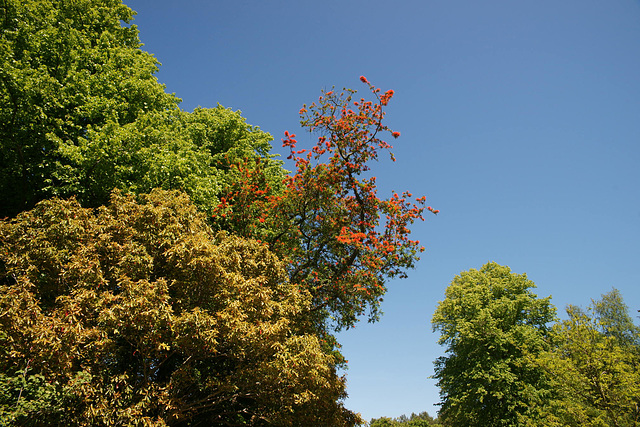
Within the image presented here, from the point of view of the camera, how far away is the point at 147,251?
34.0ft

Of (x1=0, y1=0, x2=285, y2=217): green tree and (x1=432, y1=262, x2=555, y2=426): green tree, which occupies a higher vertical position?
(x1=0, y1=0, x2=285, y2=217): green tree

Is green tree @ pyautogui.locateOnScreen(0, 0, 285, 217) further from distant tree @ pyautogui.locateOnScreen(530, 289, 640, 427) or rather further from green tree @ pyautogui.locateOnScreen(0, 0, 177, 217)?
distant tree @ pyautogui.locateOnScreen(530, 289, 640, 427)

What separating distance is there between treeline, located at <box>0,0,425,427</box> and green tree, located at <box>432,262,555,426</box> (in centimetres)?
1162

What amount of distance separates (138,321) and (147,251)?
229 centimetres

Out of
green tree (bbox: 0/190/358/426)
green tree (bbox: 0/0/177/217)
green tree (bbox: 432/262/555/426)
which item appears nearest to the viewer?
green tree (bbox: 0/190/358/426)

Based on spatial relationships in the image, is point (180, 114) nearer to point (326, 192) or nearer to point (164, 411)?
point (326, 192)

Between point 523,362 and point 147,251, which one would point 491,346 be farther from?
point 147,251

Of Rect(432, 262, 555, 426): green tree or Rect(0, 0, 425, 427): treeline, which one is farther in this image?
Rect(432, 262, 555, 426): green tree

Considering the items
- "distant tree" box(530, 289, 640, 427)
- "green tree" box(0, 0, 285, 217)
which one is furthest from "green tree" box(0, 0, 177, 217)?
"distant tree" box(530, 289, 640, 427)

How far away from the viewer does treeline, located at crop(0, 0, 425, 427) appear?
8.52m

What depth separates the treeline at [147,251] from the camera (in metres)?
8.52

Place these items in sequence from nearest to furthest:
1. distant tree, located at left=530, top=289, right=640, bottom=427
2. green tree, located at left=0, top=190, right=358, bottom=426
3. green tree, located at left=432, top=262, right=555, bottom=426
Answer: green tree, located at left=0, top=190, right=358, bottom=426 → distant tree, located at left=530, top=289, right=640, bottom=427 → green tree, located at left=432, top=262, right=555, bottom=426

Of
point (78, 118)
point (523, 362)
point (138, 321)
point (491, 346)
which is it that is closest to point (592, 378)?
point (523, 362)

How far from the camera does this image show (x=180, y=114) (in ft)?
68.6
